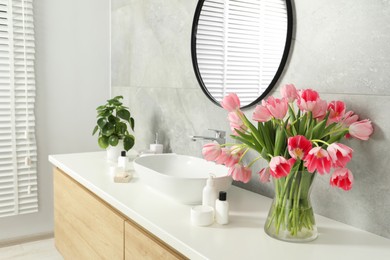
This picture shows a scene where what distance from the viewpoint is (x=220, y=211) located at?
3.87 ft

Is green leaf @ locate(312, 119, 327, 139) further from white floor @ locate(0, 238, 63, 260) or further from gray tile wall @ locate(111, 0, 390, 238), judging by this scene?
white floor @ locate(0, 238, 63, 260)

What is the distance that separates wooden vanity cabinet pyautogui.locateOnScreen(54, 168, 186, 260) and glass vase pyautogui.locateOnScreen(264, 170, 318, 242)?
0.31m

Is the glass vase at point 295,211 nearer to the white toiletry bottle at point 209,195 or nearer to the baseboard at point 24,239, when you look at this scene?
the white toiletry bottle at point 209,195

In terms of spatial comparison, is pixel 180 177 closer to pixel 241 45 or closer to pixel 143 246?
pixel 143 246

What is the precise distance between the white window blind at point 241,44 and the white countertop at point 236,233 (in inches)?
19.2

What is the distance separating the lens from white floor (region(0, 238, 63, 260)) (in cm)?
260

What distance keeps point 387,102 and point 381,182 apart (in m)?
0.24

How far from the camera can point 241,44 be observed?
1.62 meters

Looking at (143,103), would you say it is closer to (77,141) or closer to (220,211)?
(77,141)

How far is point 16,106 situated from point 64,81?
1.32 ft

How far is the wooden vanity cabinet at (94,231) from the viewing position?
1229 mm

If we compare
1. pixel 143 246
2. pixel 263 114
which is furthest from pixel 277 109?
pixel 143 246

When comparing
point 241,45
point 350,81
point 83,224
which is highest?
point 241,45

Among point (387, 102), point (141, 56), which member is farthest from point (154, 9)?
point (387, 102)
